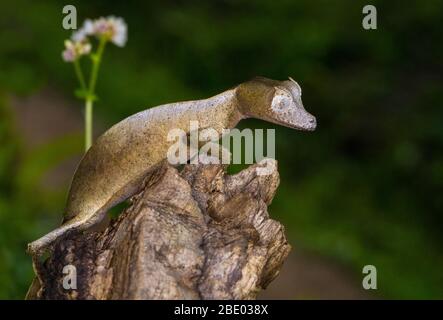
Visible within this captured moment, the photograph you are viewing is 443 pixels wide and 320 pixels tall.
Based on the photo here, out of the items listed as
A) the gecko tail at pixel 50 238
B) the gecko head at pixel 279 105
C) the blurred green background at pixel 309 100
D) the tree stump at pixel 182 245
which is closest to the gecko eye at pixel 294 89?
the gecko head at pixel 279 105

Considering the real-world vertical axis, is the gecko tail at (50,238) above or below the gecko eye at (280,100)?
below

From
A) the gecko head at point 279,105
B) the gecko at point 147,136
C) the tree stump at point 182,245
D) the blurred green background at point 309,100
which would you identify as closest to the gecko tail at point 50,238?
the gecko at point 147,136

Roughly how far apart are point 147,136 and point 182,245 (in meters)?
0.41

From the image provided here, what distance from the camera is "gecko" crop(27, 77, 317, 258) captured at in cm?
234

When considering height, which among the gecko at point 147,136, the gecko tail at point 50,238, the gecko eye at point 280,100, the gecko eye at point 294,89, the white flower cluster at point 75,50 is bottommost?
the gecko tail at point 50,238

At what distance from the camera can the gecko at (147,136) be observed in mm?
2344

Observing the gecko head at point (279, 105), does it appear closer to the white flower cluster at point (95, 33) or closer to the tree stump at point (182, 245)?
the tree stump at point (182, 245)

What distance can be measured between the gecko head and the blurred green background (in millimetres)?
2594

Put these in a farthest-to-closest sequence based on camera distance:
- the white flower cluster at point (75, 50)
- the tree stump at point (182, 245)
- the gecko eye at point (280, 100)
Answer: the white flower cluster at point (75, 50)
the gecko eye at point (280, 100)
the tree stump at point (182, 245)

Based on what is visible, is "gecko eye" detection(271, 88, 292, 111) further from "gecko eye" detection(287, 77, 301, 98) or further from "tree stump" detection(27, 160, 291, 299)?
"tree stump" detection(27, 160, 291, 299)

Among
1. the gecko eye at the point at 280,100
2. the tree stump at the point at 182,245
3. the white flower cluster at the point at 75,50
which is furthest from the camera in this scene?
the white flower cluster at the point at 75,50

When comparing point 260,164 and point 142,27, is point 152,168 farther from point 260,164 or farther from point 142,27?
point 142,27

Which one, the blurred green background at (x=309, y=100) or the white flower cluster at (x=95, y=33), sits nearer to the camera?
the white flower cluster at (x=95, y=33)
